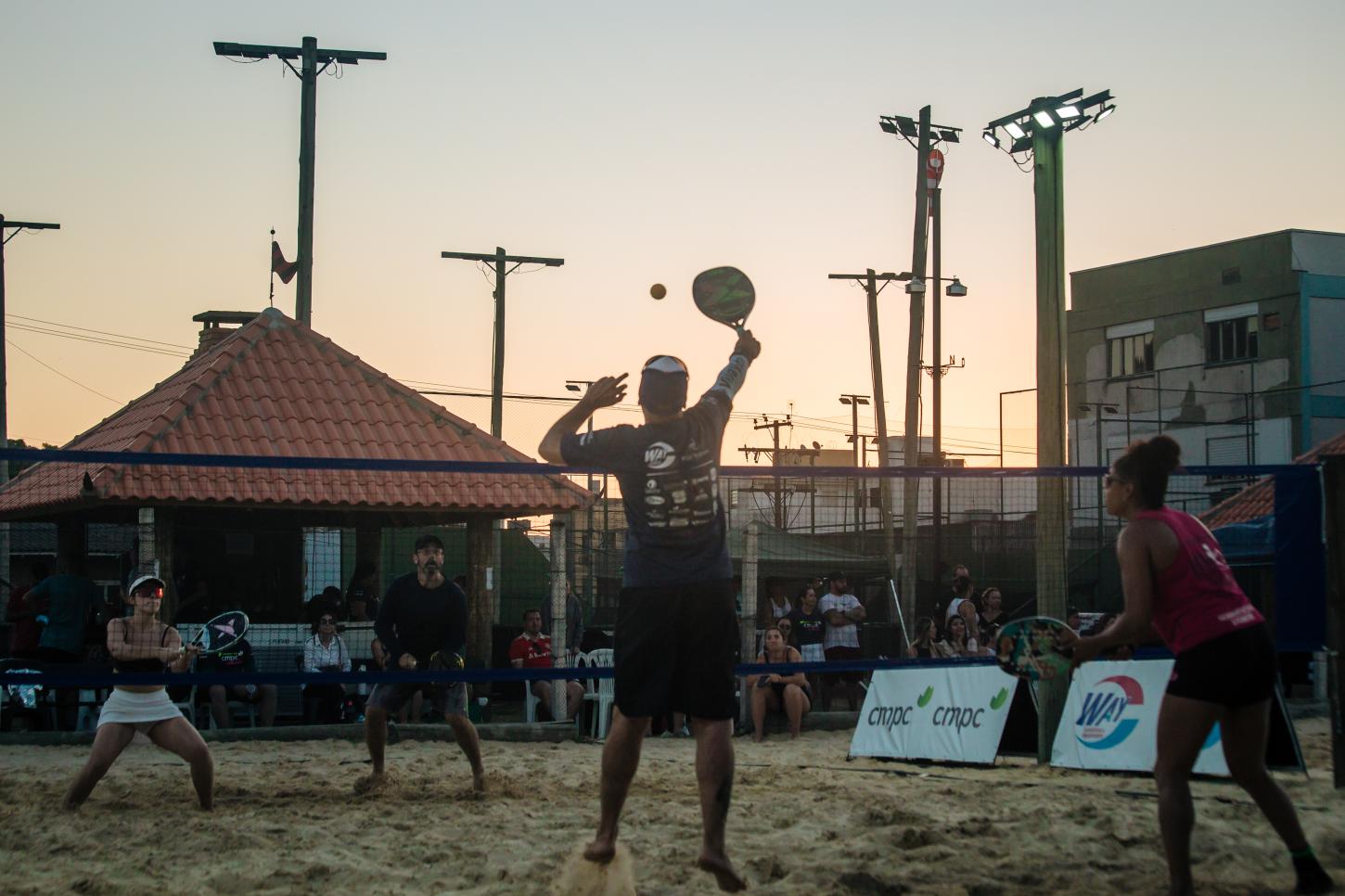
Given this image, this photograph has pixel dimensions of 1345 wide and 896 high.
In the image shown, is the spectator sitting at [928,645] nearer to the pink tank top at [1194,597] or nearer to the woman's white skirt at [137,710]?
the woman's white skirt at [137,710]

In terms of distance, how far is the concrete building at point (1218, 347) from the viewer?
1321 inches

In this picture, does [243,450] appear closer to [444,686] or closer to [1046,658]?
[444,686]

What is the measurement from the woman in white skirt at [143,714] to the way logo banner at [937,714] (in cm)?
478

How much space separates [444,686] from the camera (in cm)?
803

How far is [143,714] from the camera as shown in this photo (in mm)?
7078

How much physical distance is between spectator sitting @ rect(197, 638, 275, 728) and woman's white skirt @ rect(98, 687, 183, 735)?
4.03m

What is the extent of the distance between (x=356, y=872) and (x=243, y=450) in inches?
352

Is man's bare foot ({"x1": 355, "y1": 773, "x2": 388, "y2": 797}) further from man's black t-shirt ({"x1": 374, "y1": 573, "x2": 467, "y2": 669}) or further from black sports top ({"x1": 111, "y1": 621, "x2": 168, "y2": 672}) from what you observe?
black sports top ({"x1": 111, "y1": 621, "x2": 168, "y2": 672})

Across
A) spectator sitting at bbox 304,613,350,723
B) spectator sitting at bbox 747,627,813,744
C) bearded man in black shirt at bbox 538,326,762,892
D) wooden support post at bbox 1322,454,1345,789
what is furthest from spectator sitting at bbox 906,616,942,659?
bearded man in black shirt at bbox 538,326,762,892

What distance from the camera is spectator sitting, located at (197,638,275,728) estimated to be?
11.5m

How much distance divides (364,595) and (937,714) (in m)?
6.12

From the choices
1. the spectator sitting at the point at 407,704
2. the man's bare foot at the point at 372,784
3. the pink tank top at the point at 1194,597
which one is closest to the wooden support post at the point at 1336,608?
the pink tank top at the point at 1194,597

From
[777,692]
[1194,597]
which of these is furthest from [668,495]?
[777,692]

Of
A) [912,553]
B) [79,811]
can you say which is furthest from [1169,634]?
[912,553]
